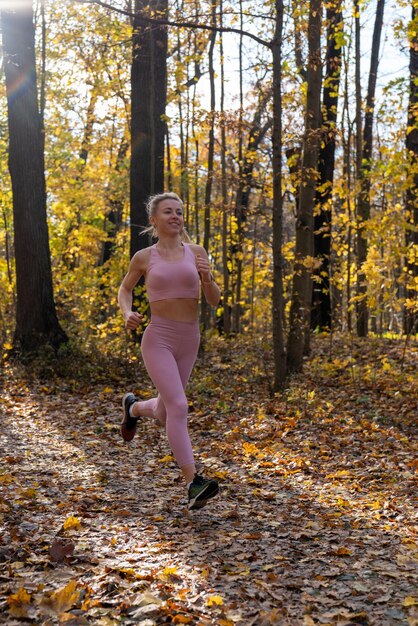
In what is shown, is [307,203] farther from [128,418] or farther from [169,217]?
[169,217]

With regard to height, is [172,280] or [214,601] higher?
[172,280]

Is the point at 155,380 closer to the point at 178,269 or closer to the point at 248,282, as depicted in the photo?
the point at 178,269

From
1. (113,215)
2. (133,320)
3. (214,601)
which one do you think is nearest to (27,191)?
(133,320)

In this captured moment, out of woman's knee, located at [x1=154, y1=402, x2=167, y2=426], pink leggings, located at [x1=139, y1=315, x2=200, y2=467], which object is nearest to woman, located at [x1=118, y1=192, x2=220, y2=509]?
pink leggings, located at [x1=139, y1=315, x2=200, y2=467]

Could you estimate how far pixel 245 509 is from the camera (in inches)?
214

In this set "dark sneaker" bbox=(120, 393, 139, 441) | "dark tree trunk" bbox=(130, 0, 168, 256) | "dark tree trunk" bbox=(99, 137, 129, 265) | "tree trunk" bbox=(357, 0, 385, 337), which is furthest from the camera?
"dark tree trunk" bbox=(99, 137, 129, 265)

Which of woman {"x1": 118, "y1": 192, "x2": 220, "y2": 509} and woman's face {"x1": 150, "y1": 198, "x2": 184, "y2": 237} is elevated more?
woman's face {"x1": 150, "y1": 198, "x2": 184, "y2": 237}

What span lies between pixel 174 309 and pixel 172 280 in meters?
0.22

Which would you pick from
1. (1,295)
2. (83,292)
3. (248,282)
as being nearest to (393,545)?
(1,295)

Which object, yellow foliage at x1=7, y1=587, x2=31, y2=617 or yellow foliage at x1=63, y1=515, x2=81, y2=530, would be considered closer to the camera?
yellow foliage at x1=7, y1=587, x2=31, y2=617

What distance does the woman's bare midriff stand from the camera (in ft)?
17.2

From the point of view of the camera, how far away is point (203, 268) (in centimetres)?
531

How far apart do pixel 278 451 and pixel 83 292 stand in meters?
13.5

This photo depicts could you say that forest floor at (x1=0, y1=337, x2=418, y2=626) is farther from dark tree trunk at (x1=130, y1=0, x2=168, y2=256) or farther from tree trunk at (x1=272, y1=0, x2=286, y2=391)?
dark tree trunk at (x1=130, y1=0, x2=168, y2=256)
